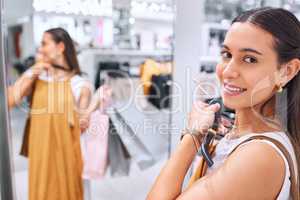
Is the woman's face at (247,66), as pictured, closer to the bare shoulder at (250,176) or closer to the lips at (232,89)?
the lips at (232,89)

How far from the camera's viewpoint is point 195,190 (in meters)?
0.59

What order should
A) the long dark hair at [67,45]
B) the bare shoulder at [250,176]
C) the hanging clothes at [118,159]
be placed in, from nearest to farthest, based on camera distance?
1. the bare shoulder at [250,176]
2. the long dark hair at [67,45]
3. the hanging clothes at [118,159]

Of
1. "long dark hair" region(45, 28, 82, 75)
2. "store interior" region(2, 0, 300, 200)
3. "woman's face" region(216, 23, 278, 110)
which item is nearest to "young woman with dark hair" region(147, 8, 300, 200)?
"woman's face" region(216, 23, 278, 110)

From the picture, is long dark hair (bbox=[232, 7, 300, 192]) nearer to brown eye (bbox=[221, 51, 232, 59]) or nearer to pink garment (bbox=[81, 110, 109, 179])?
brown eye (bbox=[221, 51, 232, 59])

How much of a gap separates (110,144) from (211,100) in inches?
12.8

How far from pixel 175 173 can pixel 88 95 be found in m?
0.33

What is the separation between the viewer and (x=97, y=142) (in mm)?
817

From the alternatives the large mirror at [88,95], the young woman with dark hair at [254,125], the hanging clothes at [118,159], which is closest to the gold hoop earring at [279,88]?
the young woman with dark hair at [254,125]

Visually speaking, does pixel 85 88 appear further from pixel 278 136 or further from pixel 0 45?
pixel 278 136

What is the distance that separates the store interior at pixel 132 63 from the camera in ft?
2.46

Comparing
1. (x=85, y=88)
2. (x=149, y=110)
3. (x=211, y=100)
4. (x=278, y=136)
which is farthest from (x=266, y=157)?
(x=85, y=88)

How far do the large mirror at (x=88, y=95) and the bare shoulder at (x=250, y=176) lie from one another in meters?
0.26

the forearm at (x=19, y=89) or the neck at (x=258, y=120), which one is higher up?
the forearm at (x=19, y=89)

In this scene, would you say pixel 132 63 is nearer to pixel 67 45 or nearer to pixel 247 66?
pixel 67 45
